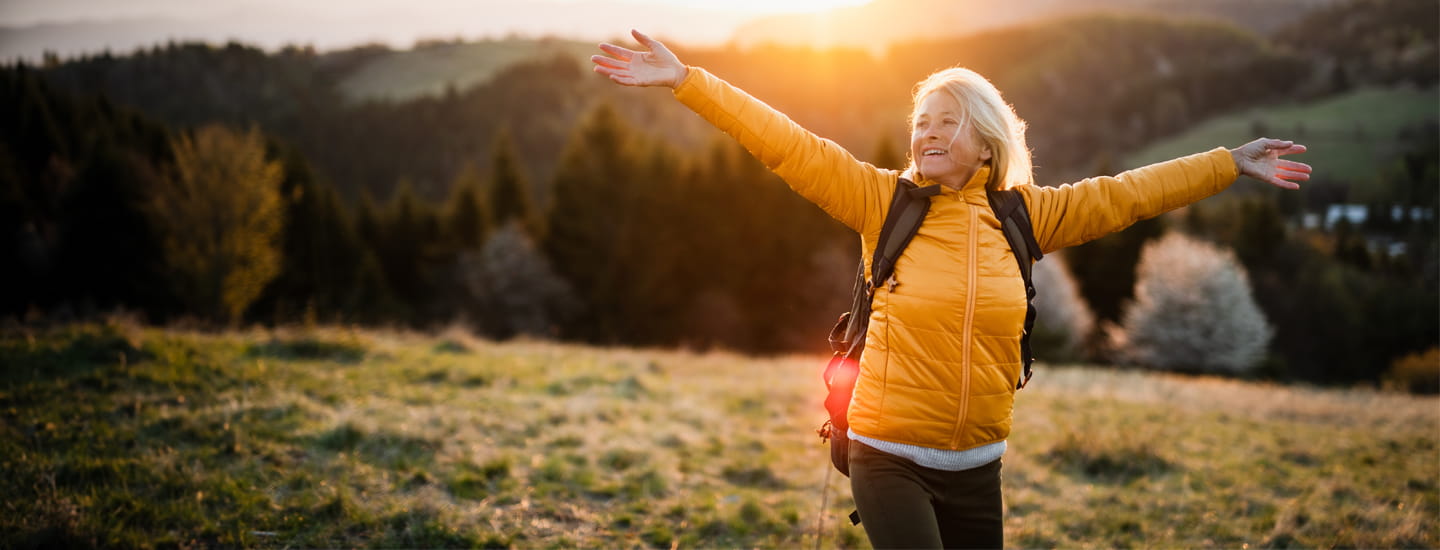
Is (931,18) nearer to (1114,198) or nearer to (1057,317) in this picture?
(1057,317)

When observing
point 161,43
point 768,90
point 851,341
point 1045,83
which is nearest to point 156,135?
point 161,43

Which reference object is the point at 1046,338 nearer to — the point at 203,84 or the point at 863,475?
the point at 863,475

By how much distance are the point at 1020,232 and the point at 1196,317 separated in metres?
43.7

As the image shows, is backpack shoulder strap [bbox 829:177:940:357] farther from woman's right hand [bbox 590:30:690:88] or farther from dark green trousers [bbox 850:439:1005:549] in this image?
woman's right hand [bbox 590:30:690:88]

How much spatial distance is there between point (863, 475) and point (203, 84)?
1286 inches

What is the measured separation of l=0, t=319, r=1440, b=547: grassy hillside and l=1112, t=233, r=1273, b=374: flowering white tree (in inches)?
1282

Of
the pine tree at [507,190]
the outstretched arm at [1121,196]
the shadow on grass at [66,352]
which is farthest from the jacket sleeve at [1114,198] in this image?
the pine tree at [507,190]

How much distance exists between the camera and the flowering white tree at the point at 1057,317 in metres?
31.3

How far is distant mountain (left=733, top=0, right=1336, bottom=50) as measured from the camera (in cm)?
8250

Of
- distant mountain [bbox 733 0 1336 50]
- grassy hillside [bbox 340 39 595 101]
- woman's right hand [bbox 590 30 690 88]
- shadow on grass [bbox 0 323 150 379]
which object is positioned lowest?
shadow on grass [bbox 0 323 150 379]

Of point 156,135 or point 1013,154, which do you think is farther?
point 156,135

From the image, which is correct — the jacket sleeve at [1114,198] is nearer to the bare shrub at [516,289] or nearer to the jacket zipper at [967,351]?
the jacket zipper at [967,351]

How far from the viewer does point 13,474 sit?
4570 millimetres

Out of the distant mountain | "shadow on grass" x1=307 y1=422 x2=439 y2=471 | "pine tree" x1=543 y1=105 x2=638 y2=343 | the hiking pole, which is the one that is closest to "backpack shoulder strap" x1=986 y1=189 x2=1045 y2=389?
the hiking pole
